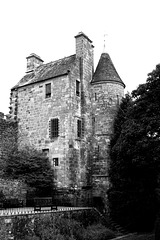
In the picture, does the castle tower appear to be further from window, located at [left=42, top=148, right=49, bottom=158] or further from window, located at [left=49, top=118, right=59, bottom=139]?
window, located at [left=42, top=148, right=49, bottom=158]

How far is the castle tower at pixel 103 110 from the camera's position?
26578 mm

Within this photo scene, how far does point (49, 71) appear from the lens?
1133 inches

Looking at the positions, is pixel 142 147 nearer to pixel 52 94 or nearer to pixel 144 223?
pixel 144 223

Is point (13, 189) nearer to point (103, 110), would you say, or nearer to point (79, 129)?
point (79, 129)

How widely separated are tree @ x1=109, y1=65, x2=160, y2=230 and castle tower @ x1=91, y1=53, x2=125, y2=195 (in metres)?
2.01

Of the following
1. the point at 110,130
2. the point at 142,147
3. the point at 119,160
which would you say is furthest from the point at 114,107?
the point at 142,147

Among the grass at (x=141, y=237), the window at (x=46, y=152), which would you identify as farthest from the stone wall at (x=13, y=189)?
the grass at (x=141, y=237)

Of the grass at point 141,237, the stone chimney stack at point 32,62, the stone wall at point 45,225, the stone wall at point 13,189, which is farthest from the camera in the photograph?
the stone chimney stack at point 32,62

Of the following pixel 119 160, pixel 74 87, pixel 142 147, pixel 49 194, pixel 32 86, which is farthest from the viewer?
pixel 32 86

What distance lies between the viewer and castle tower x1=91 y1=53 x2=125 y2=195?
26578 mm

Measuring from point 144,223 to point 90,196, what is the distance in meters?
5.21

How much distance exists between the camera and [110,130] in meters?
27.0

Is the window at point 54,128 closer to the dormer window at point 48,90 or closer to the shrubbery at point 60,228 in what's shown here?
the dormer window at point 48,90

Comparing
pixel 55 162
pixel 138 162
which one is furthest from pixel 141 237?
pixel 55 162
